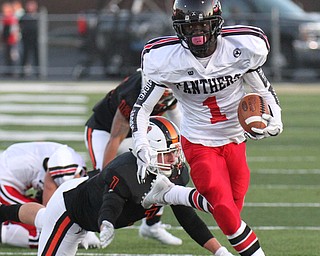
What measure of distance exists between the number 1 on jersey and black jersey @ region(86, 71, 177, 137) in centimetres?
109

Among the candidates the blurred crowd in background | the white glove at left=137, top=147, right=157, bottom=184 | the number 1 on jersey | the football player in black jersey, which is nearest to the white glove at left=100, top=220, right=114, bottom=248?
Result: the white glove at left=137, top=147, right=157, bottom=184

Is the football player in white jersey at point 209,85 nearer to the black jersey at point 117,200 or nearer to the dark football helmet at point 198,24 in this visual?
the dark football helmet at point 198,24

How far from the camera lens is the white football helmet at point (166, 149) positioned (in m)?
4.59

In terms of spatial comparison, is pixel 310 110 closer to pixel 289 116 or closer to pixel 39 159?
pixel 289 116

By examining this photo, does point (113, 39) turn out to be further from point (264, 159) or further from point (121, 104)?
point (121, 104)

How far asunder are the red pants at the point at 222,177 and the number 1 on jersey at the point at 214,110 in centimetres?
15

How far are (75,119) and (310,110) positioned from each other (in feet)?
11.6

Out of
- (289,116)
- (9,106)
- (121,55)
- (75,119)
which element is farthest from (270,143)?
(121,55)

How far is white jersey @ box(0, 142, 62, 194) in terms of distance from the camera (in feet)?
20.1

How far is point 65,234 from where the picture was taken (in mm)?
4656

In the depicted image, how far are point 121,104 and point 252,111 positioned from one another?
1696 millimetres

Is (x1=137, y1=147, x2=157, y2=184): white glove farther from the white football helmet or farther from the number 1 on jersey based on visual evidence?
the number 1 on jersey

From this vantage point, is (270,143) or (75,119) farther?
(75,119)

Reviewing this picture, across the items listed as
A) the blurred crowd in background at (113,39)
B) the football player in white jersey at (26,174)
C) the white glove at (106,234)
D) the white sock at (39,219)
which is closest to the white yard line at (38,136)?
the blurred crowd in background at (113,39)
